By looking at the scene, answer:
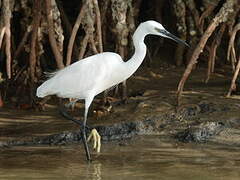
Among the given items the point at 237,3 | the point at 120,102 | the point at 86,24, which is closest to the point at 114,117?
the point at 120,102

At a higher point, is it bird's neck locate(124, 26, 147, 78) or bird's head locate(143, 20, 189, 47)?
bird's head locate(143, 20, 189, 47)

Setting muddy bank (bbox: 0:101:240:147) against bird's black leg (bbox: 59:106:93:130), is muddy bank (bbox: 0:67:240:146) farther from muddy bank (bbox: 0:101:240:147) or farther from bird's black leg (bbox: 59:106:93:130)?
bird's black leg (bbox: 59:106:93:130)

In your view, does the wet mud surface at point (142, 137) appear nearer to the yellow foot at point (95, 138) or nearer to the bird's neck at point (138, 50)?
the yellow foot at point (95, 138)

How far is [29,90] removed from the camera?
→ 9.34 m

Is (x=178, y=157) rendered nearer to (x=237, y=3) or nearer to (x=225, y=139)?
(x=225, y=139)

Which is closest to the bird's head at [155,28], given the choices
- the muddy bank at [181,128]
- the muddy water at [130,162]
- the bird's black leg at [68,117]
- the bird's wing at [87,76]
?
the bird's wing at [87,76]

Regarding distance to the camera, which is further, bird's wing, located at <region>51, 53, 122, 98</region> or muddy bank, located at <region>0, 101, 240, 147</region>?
bird's wing, located at <region>51, 53, 122, 98</region>

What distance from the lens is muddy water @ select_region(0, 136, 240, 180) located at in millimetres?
6504

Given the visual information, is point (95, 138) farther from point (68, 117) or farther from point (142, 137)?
point (68, 117)

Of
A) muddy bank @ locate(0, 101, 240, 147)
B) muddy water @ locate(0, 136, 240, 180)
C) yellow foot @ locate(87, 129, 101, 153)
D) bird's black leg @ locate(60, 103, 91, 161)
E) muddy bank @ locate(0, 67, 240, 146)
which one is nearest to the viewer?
muddy water @ locate(0, 136, 240, 180)

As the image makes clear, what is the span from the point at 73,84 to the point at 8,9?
53.5 inches

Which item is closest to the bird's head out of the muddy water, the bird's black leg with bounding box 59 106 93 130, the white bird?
the white bird

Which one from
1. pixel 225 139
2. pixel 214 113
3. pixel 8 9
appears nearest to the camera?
pixel 225 139

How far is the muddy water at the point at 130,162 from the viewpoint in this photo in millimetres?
6504
